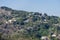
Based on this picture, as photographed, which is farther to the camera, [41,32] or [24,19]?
[24,19]

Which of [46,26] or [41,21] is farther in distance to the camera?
[41,21]

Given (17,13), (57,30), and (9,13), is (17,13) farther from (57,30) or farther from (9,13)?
(57,30)

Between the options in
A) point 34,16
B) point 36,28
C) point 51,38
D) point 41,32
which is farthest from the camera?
point 34,16

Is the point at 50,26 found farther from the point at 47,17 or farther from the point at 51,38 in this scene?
the point at 51,38

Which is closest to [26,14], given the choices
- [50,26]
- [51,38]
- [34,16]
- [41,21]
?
[34,16]

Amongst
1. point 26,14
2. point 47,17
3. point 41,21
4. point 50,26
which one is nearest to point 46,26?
point 50,26

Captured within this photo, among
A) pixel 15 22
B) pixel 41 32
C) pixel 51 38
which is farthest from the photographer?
pixel 15 22

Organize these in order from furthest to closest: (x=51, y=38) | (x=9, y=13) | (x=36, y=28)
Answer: (x=9, y=13) → (x=36, y=28) → (x=51, y=38)

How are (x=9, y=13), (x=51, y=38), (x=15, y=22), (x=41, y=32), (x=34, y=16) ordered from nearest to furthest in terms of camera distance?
(x=51, y=38) → (x=41, y=32) → (x=15, y=22) → (x=34, y=16) → (x=9, y=13)
